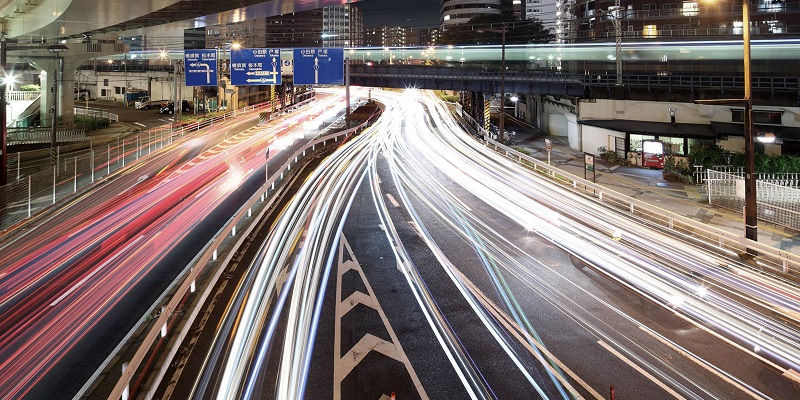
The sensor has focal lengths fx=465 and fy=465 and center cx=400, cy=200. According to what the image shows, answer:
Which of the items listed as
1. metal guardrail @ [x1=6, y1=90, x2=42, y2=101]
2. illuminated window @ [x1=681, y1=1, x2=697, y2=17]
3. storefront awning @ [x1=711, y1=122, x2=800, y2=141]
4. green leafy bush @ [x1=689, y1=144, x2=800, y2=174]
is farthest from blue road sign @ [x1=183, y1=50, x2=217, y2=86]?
illuminated window @ [x1=681, y1=1, x2=697, y2=17]

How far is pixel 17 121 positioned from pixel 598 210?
50.8m

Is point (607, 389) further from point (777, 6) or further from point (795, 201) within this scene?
point (777, 6)

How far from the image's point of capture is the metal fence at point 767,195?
60.8 feet

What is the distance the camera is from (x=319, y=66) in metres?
43.2

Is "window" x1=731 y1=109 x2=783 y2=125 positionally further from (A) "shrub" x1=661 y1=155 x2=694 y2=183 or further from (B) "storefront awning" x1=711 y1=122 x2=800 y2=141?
(A) "shrub" x1=661 y1=155 x2=694 y2=183

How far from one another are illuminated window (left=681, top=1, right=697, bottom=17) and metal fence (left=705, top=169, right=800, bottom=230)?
154ft

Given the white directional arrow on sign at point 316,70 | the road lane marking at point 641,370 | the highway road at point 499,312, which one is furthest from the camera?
the white directional arrow on sign at point 316,70

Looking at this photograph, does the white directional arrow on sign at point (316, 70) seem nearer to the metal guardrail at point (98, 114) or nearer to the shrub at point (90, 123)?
the shrub at point (90, 123)

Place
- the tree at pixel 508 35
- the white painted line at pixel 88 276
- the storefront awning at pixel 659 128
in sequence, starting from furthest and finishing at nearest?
the tree at pixel 508 35
the storefront awning at pixel 659 128
the white painted line at pixel 88 276

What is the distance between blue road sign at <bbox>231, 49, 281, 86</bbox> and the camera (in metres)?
42.7

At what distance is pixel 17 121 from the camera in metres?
43.5

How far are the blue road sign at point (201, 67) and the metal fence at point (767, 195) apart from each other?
39478 mm

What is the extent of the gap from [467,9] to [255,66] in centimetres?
11816

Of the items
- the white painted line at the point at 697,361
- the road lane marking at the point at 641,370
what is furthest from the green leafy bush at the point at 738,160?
the road lane marking at the point at 641,370
